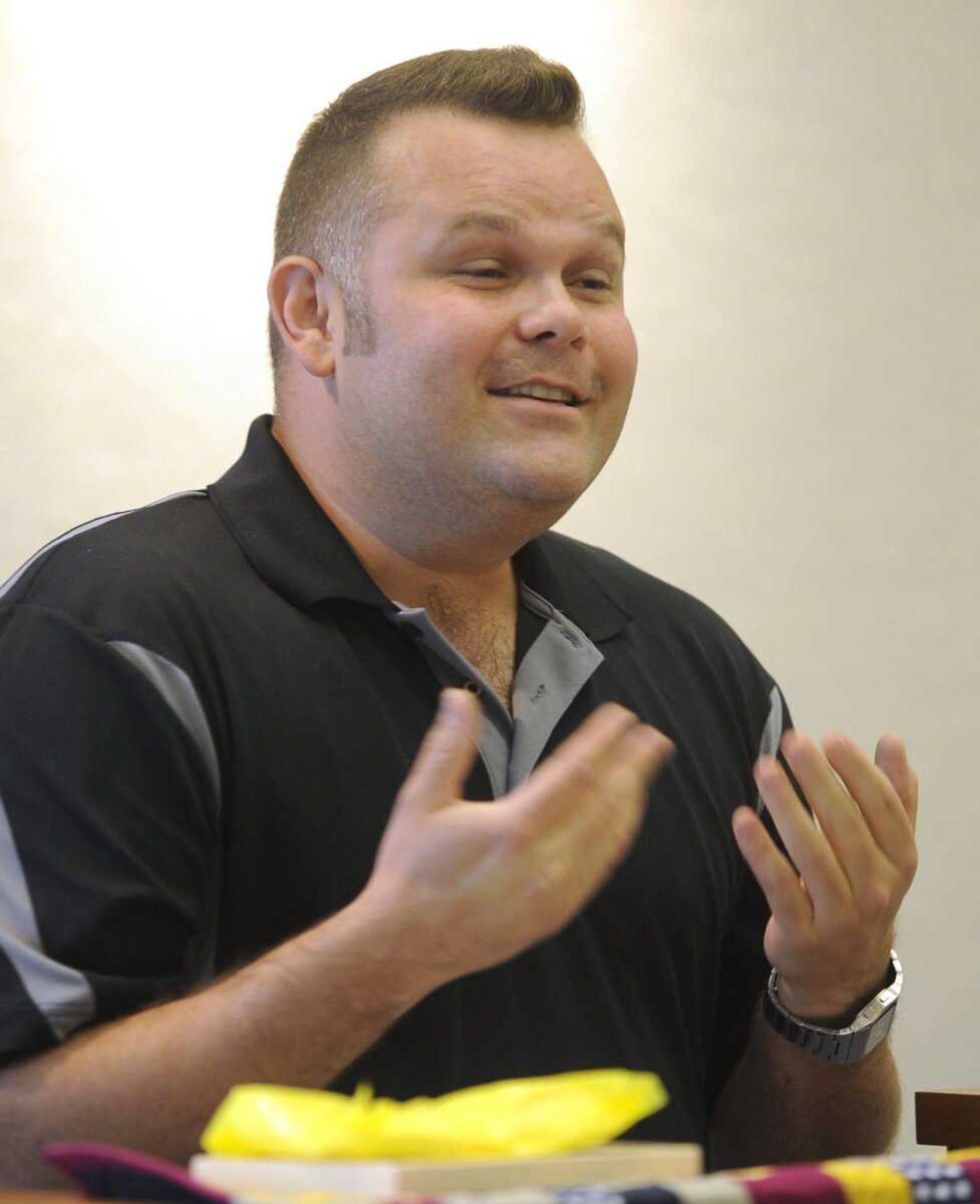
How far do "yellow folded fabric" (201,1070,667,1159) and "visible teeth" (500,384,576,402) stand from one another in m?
0.81

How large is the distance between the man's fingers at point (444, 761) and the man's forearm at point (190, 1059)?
0.58 feet

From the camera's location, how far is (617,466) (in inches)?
98.0

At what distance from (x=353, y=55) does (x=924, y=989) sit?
1598 millimetres

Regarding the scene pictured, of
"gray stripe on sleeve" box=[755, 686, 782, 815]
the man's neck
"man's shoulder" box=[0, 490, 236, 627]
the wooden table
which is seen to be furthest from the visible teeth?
the wooden table

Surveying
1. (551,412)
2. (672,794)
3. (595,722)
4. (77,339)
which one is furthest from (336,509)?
(77,339)

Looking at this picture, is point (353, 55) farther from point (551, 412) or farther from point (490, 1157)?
point (490, 1157)

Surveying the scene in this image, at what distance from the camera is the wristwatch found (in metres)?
1.32

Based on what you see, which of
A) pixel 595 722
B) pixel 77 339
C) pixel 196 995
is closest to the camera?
pixel 595 722

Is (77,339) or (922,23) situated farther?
(922,23)

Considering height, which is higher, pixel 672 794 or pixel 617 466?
pixel 617 466

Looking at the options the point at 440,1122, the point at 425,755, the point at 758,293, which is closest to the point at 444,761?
the point at 425,755

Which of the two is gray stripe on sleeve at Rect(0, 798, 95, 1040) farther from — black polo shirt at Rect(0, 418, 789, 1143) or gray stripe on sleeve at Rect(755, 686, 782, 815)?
gray stripe on sleeve at Rect(755, 686, 782, 815)

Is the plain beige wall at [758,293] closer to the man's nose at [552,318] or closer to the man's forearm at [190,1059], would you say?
the man's nose at [552,318]

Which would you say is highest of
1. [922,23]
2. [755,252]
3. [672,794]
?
[922,23]
